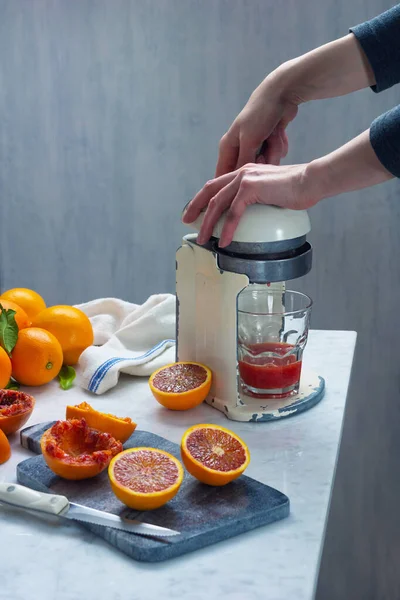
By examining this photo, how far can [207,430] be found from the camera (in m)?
1.11

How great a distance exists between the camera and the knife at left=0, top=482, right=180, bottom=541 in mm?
910

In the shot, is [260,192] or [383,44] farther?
[383,44]

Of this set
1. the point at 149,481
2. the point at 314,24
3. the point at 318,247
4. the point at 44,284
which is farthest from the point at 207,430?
the point at 44,284

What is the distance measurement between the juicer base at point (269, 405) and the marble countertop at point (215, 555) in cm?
4

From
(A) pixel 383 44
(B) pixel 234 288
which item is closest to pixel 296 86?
(A) pixel 383 44

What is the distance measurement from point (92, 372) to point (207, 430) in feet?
1.05

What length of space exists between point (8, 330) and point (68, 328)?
0.46ft

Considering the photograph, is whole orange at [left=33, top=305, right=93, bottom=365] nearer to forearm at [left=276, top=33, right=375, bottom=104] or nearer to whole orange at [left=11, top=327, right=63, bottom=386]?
whole orange at [left=11, top=327, right=63, bottom=386]

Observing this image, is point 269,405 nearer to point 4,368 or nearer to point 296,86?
point 4,368

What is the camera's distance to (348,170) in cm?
118

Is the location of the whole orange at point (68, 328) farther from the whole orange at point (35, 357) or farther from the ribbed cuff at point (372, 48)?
the ribbed cuff at point (372, 48)

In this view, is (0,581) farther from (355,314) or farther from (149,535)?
(355,314)

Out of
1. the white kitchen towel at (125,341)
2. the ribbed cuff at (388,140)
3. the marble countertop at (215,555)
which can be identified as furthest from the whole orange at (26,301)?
the ribbed cuff at (388,140)

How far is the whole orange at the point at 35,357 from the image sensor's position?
4.38 feet
